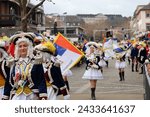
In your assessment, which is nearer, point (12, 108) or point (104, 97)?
point (12, 108)

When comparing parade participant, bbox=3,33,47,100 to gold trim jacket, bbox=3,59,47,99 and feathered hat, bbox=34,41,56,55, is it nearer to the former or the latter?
gold trim jacket, bbox=3,59,47,99

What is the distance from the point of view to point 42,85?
22.4 ft

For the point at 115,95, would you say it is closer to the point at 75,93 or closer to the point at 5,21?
the point at 75,93

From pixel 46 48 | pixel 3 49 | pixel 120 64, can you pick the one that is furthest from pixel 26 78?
pixel 120 64

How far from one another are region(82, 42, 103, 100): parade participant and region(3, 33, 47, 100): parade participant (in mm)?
6769

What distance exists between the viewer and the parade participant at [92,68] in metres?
13.9

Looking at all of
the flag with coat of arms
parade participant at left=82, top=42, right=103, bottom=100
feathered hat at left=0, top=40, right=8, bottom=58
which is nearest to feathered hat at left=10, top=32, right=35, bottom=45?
feathered hat at left=0, top=40, right=8, bottom=58

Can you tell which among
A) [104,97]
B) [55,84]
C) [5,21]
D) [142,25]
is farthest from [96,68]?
[142,25]

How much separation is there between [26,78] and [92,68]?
7.32 m

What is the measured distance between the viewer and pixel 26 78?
691cm

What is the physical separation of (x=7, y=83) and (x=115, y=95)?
25.4ft

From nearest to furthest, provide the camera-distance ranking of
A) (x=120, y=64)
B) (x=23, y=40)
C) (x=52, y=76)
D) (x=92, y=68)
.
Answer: (x=23, y=40) < (x=52, y=76) < (x=92, y=68) < (x=120, y=64)

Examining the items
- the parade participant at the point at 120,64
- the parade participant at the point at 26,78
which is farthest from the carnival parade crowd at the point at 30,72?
the parade participant at the point at 120,64

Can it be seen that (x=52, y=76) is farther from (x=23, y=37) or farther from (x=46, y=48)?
(x=23, y=37)
